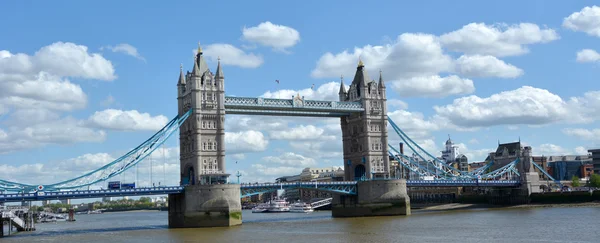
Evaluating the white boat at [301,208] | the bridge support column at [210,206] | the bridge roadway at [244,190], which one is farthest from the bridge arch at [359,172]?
the white boat at [301,208]

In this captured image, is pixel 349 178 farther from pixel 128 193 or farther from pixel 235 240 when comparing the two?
pixel 235 240

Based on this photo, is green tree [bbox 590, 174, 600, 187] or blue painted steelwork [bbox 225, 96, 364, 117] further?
green tree [bbox 590, 174, 600, 187]

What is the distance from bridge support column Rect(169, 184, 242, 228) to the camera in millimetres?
73562

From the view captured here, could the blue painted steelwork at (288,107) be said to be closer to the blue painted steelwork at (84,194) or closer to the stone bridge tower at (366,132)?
the stone bridge tower at (366,132)

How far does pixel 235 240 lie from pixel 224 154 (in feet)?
90.3

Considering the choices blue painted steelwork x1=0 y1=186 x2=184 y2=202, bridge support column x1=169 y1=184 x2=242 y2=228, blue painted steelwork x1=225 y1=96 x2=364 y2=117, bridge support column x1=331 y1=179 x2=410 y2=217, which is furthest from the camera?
bridge support column x1=331 y1=179 x2=410 y2=217

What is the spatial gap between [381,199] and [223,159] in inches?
832

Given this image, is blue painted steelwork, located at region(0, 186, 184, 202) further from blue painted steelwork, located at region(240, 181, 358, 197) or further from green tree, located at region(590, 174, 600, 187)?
green tree, located at region(590, 174, 600, 187)

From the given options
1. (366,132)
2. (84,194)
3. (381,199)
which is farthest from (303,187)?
(84,194)

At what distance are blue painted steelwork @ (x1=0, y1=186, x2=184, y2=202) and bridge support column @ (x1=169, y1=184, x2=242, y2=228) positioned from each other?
2.40 meters

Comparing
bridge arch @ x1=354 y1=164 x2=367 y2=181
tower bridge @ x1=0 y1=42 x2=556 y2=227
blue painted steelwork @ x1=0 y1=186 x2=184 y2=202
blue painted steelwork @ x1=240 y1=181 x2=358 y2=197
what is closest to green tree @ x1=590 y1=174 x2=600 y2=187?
tower bridge @ x1=0 y1=42 x2=556 y2=227

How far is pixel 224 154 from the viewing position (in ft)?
268

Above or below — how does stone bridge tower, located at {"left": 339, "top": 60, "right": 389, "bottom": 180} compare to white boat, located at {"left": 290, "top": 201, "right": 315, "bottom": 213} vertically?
above

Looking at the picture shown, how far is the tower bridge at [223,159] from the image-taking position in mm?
73688
